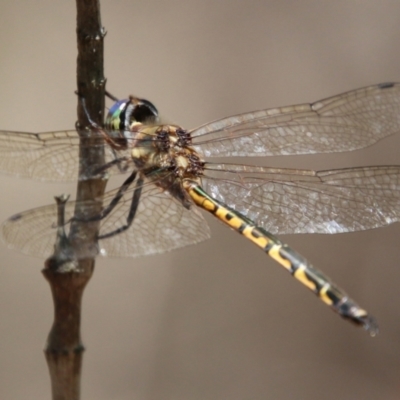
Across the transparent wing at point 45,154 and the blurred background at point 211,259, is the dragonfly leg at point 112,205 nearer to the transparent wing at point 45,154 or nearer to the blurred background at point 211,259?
the transparent wing at point 45,154

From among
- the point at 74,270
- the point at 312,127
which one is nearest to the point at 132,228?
the point at 74,270

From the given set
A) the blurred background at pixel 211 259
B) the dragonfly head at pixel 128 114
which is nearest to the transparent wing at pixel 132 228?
the dragonfly head at pixel 128 114

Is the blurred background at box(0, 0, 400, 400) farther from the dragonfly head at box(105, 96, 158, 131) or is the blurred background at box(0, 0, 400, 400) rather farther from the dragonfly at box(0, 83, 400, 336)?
the dragonfly head at box(105, 96, 158, 131)

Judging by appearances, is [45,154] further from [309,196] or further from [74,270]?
[309,196]

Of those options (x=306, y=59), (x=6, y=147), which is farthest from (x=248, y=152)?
(x=306, y=59)

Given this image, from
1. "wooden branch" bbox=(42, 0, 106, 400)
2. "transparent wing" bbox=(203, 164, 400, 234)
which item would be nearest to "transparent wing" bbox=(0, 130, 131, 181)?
"wooden branch" bbox=(42, 0, 106, 400)

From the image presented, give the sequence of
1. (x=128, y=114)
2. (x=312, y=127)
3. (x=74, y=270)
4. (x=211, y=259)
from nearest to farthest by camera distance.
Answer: (x=74, y=270), (x=128, y=114), (x=312, y=127), (x=211, y=259)

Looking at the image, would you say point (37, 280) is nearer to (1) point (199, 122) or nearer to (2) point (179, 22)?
(1) point (199, 122)
